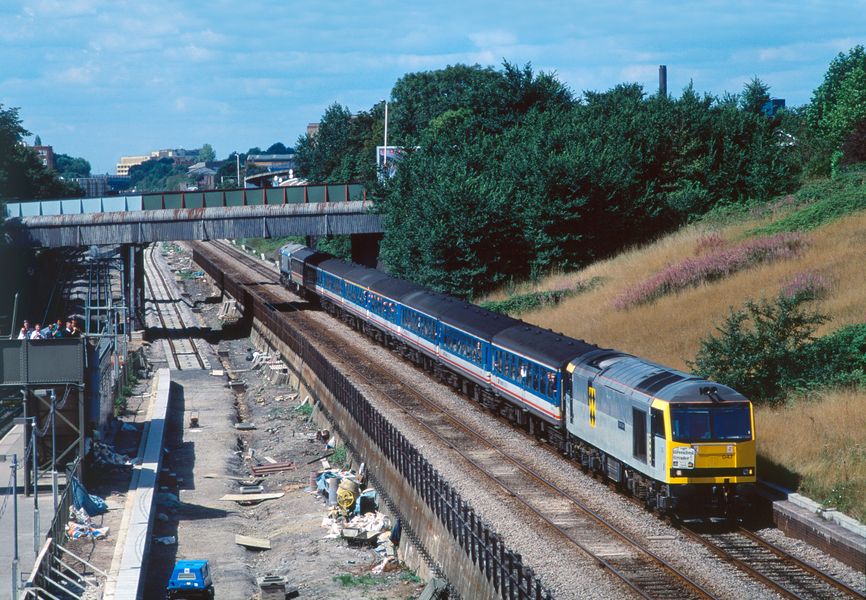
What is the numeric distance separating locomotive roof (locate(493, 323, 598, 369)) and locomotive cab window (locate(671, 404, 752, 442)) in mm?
6220

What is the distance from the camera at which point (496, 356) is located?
3353 cm

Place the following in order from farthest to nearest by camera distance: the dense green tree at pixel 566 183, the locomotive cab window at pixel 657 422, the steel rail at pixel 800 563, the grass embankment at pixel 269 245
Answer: the grass embankment at pixel 269 245 → the dense green tree at pixel 566 183 → the locomotive cab window at pixel 657 422 → the steel rail at pixel 800 563

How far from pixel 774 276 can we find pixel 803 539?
926 inches

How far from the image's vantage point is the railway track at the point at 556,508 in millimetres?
18750

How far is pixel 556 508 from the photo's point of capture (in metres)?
23.6

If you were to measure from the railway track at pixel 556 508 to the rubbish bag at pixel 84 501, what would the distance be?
29.4 ft

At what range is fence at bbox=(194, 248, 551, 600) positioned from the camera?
18.0 m

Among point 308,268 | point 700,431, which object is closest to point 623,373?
point 700,431

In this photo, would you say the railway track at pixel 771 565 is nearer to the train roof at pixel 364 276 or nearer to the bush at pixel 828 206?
the bush at pixel 828 206

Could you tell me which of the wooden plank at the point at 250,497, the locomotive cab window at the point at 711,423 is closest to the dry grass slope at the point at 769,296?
the locomotive cab window at the point at 711,423

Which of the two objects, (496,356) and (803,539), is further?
(496,356)

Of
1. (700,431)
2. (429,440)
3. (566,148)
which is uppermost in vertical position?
(566,148)

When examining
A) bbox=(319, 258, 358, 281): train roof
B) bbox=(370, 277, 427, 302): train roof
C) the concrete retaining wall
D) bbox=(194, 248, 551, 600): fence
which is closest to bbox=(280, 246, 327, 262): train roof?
bbox=(319, 258, 358, 281): train roof

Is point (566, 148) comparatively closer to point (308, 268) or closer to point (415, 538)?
point (308, 268)
